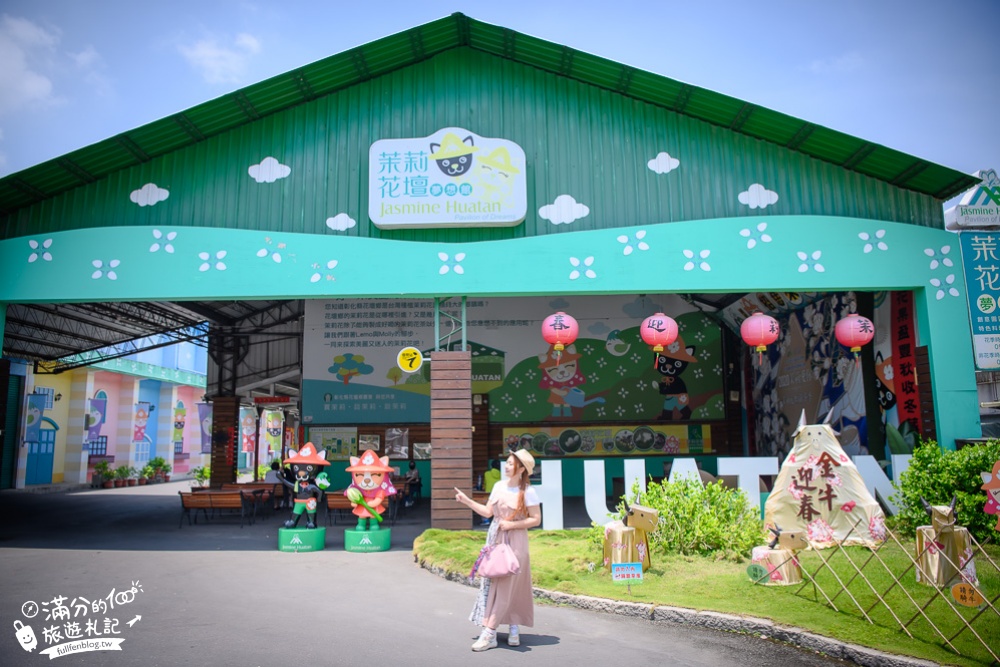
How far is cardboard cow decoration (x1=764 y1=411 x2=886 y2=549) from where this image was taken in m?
8.95

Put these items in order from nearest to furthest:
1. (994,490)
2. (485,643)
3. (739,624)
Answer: (485,643)
(739,624)
(994,490)

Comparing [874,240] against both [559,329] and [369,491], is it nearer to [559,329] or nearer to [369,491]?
[559,329]

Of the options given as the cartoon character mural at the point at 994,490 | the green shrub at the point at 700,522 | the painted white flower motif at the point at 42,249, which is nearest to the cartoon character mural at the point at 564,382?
the green shrub at the point at 700,522

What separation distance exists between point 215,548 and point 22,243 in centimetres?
557

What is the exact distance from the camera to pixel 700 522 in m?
8.53

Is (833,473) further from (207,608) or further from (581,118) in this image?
(207,608)

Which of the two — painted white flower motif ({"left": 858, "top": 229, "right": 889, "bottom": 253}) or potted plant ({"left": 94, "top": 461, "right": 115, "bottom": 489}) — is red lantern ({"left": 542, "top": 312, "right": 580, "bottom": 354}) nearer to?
painted white flower motif ({"left": 858, "top": 229, "right": 889, "bottom": 253})

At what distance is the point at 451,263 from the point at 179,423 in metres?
28.7

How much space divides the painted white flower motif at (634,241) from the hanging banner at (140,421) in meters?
26.9

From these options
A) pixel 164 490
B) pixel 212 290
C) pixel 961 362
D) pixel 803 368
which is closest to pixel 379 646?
pixel 212 290

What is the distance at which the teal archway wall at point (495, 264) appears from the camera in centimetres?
1113

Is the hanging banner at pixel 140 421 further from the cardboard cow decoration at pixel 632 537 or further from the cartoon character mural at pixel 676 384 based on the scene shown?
the cardboard cow decoration at pixel 632 537

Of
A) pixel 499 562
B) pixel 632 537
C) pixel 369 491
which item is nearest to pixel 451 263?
pixel 369 491

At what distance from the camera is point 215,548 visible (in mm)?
11016
